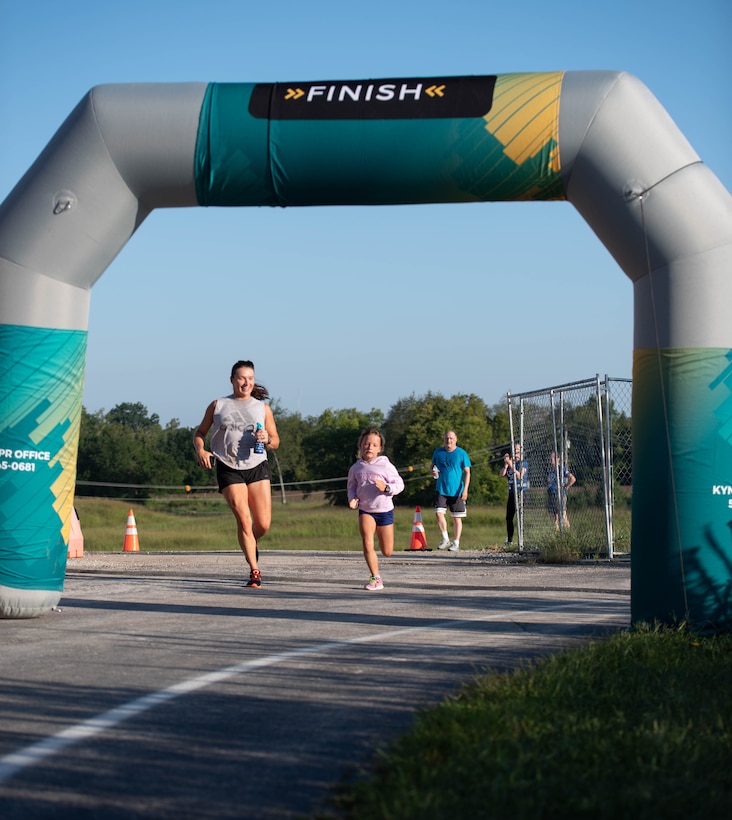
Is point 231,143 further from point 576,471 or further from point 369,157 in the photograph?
point 576,471

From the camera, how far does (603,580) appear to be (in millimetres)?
12047

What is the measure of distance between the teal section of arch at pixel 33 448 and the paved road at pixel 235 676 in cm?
47

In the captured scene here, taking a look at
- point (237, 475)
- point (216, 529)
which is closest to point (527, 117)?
point (237, 475)

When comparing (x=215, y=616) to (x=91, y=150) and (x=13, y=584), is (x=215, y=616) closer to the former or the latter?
(x=13, y=584)

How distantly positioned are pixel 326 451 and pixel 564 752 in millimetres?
79837

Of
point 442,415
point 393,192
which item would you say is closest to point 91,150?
point 393,192

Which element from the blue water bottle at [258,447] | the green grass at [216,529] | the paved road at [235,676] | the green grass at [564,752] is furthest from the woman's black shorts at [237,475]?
the green grass at [216,529]

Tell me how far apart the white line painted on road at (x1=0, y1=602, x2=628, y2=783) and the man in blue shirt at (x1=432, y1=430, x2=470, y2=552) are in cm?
1099

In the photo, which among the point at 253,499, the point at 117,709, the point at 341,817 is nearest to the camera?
the point at 341,817

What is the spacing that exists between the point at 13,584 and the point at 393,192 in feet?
13.3

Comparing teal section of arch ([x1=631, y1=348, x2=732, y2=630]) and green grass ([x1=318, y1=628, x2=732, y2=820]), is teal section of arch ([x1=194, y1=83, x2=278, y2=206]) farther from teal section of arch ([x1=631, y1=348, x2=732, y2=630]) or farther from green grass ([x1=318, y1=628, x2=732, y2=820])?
green grass ([x1=318, y1=628, x2=732, y2=820])

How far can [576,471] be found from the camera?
16547 mm

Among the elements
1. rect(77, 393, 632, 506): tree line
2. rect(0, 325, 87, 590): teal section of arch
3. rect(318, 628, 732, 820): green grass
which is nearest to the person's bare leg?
rect(0, 325, 87, 590): teal section of arch

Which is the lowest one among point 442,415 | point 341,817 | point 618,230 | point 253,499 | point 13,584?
point 341,817
